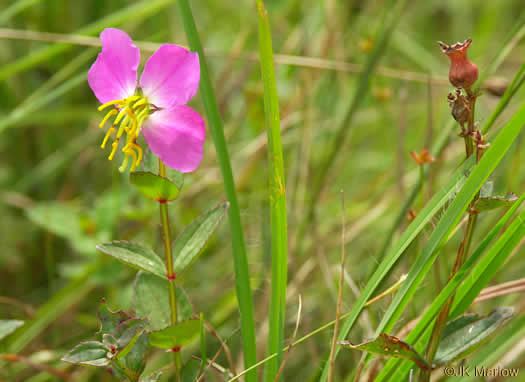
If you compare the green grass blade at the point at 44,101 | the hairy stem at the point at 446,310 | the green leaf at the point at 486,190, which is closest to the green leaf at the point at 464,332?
the hairy stem at the point at 446,310

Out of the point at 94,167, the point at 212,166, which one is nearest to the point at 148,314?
the point at 212,166

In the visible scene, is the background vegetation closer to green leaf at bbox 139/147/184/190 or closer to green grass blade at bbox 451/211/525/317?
green grass blade at bbox 451/211/525/317

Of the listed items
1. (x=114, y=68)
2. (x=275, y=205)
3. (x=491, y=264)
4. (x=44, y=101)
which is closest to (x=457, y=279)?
(x=491, y=264)

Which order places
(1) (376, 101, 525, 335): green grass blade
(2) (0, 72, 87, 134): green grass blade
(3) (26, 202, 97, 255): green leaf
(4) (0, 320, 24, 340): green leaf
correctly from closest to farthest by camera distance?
(1) (376, 101, 525, 335): green grass blade, (4) (0, 320, 24, 340): green leaf, (2) (0, 72, 87, 134): green grass blade, (3) (26, 202, 97, 255): green leaf

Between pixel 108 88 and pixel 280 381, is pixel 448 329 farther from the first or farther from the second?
pixel 108 88

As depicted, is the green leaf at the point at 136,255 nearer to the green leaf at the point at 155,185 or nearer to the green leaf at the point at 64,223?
the green leaf at the point at 155,185

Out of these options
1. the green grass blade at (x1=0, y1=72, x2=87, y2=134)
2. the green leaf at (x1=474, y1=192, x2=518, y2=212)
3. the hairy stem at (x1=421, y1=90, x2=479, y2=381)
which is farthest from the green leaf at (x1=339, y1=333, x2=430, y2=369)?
the green grass blade at (x1=0, y1=72, x2=87, y2=134)
